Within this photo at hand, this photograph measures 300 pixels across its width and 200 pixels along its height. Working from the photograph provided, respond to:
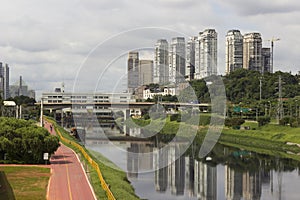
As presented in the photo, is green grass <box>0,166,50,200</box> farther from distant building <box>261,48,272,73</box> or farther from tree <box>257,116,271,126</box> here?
distant building <box>261,48,272,73</box>

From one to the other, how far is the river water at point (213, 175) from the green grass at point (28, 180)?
4310mm

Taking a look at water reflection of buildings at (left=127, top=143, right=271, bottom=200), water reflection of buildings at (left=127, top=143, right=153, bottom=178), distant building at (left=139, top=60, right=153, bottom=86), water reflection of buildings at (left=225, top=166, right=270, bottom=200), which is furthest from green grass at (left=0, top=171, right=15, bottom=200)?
distant building at (left=139, top=60, right=153, bottom=86)

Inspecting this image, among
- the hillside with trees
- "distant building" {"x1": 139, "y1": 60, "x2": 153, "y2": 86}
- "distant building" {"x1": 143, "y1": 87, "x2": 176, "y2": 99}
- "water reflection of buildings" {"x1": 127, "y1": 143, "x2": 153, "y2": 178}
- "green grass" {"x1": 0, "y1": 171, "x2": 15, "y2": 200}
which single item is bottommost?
"water reflection of buildings" {"x1": 127, "y1": 143, "x2": 153, "y2": 178}

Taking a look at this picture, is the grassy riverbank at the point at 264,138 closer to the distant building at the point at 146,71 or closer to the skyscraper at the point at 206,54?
the distant building at the point at 146,71

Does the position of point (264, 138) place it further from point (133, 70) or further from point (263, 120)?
point (133, 70)

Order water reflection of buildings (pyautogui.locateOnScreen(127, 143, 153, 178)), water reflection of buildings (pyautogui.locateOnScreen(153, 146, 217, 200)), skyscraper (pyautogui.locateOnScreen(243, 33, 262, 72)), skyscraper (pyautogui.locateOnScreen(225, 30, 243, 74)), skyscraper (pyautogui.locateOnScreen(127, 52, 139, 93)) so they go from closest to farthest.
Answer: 1. water reflection of buildings (pyautogui.locateOnScreen(153, 146, 217, 200))
2. water reflection of buildings (pyautogui.locateOnScreen(127, 143, 153, 178))
3. skyscraper (pyautogui.locateOnScreen(127, 52, 139, 93))
4. skyscraper (pyautogui.locateOnScreen(243, 33, 262, 72))
5. skyscraper (pyautogui.locateOnScreen(225, 30, 243, 74))

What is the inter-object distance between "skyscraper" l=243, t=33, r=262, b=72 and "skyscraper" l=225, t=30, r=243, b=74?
47.5 inches

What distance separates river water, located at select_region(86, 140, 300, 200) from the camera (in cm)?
2186

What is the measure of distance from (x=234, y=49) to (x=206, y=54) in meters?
24.9

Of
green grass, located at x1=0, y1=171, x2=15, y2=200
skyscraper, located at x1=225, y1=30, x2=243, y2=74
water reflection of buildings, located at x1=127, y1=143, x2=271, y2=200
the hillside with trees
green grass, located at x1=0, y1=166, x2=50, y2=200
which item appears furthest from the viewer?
skyscraper, located at x1=225, y1=30, x2=243, y2=74

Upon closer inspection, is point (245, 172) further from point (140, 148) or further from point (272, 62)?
point (272, 62)

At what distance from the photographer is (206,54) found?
74312 millimetres

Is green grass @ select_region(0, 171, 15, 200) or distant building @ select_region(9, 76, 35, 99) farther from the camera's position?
distant building @ select_region(9, 76, 35, 99)

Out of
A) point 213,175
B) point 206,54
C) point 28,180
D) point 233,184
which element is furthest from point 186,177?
point 206,54
